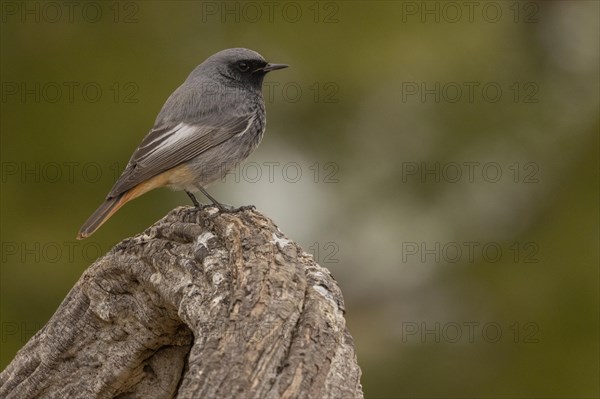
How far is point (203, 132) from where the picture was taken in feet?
19.7

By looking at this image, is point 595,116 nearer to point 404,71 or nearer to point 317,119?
point 404,71

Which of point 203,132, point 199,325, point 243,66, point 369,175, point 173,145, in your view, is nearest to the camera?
point 199,325

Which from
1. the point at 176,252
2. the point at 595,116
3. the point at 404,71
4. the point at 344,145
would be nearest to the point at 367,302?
the point at 344,145

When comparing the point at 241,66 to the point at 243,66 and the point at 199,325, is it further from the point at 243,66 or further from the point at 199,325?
the point at 199,325

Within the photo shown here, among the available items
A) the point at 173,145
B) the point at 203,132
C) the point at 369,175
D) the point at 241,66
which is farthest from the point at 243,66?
the point at 369,175

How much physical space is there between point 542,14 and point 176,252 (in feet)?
18.4

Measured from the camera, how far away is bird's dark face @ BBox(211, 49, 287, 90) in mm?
6383

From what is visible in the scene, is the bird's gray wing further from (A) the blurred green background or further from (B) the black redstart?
(A) the blurred green background

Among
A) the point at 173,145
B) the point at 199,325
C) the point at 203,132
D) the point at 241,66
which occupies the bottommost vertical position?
the point at 199,325

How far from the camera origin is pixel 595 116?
839cm

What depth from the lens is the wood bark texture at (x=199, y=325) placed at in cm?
291

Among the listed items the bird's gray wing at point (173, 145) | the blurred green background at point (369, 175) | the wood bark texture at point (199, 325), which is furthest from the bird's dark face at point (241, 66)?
the wood bark texture at point (199, 325)

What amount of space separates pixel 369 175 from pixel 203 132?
240cm

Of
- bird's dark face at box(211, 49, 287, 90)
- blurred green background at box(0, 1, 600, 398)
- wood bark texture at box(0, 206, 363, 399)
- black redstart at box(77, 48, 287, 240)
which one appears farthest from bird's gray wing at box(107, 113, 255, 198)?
blurred green background at box(0, 1, 600, 398)
